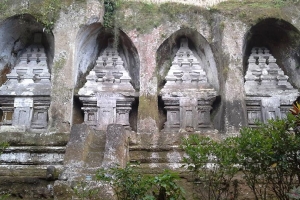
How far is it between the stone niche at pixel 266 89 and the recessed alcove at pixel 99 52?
3.00 m

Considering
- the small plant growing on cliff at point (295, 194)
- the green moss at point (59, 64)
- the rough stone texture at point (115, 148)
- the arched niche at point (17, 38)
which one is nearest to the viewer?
the small plant growing on cliff at point (295, 194)

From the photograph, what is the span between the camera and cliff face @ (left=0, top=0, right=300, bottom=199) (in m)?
9.77

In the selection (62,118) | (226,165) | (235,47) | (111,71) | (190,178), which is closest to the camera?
(226,165)

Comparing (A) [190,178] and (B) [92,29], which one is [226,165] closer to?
(A) [190,178]

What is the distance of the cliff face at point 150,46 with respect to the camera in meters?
9.77

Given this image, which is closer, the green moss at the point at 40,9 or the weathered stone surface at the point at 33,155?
the weathered stone surface at the point at 33,155

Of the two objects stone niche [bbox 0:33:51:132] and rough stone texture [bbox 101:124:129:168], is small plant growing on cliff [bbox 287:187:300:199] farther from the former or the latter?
stone niche [bbox 0:33:51:132]

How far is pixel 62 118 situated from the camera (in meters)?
9.46

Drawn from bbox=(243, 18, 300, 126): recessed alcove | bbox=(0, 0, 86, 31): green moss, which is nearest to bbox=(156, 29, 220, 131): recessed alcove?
bbox=(243, 18, 300, 126): recessed alcove

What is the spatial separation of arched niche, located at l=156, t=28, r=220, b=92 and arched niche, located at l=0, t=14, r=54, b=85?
2.96m

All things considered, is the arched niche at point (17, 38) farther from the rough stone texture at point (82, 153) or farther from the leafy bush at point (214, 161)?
the leafy bush at point (214, 161)

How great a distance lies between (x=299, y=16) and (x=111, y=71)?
510 centimetres

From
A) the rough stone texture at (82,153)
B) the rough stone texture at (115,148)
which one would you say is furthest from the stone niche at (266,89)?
the rough stone texture at (82,153)

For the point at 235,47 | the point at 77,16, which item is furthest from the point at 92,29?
the point at 235,47
